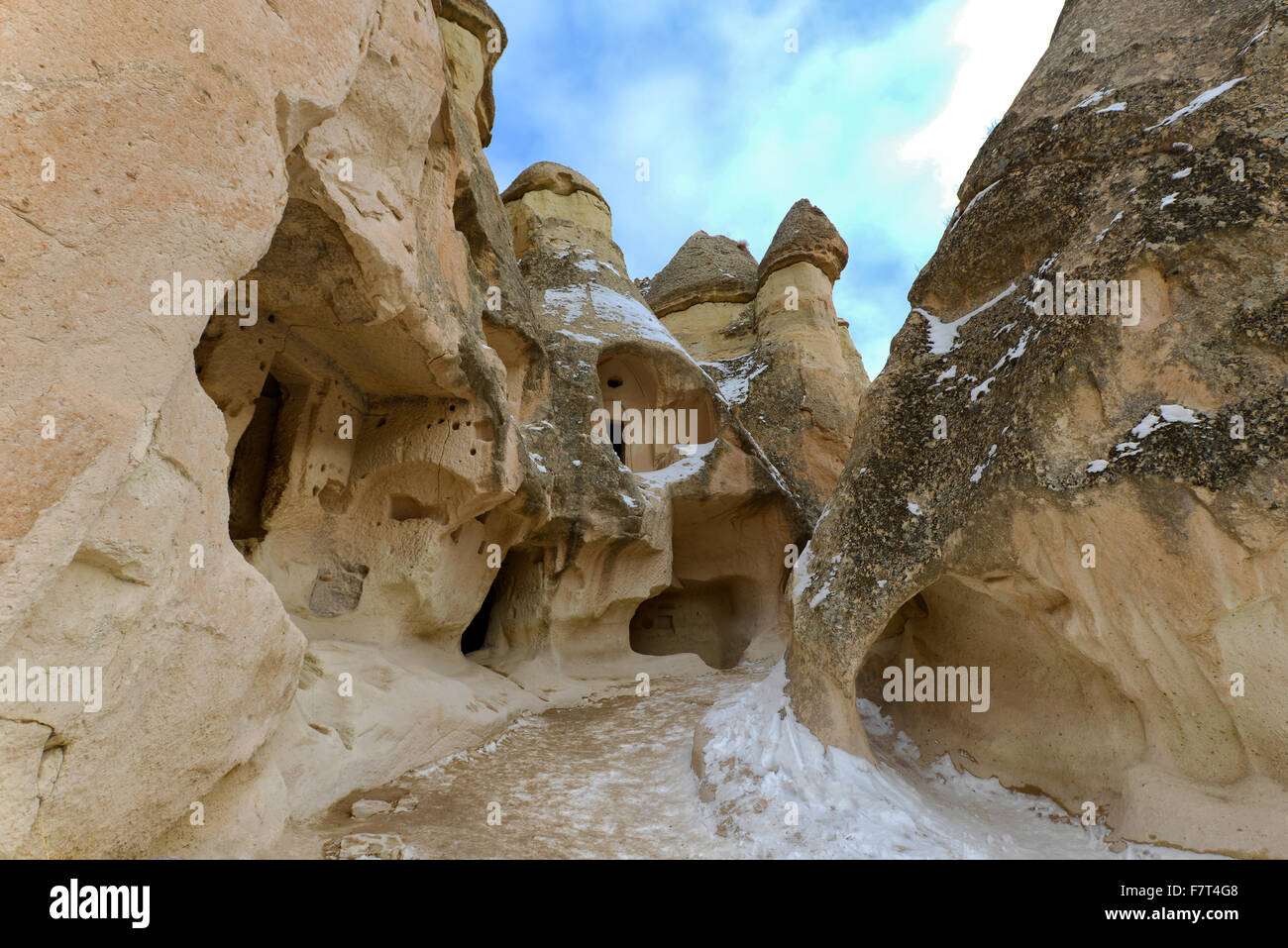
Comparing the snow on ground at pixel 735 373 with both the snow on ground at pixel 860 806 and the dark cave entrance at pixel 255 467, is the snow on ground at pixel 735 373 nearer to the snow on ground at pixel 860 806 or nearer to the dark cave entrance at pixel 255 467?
the dark cave entrance at pixel 255 467

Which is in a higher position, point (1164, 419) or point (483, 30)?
point (483, 30)

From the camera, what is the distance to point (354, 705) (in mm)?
4711

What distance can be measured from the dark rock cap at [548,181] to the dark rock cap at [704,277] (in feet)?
13.4

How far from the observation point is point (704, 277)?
15.9 meters

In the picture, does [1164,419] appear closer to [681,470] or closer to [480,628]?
[681,470]

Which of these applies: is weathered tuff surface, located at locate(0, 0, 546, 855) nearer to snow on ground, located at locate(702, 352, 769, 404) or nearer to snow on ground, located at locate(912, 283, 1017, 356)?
snow on ground, located at locate(912, 283, 1017, 356)

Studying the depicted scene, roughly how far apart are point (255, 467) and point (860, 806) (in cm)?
510

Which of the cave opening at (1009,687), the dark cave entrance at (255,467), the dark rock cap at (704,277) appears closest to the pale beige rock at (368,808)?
the dark cave entrance at (255,467)

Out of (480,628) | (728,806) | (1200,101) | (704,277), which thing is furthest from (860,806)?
(704,277)

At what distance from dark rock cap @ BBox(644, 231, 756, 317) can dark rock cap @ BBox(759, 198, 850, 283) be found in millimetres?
774

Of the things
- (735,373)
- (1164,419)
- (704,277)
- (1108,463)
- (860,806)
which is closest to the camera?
(1164,419)

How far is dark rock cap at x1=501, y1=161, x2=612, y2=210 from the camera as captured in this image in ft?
39.7

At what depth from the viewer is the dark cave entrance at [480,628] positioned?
9164 millimetres

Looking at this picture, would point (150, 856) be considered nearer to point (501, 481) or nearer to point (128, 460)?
point (128, 460)
